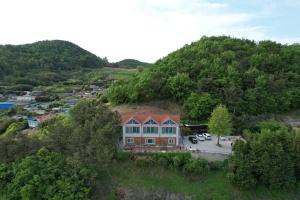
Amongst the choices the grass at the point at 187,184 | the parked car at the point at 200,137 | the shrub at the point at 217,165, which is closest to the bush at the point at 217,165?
the shrub at the point at 217,165

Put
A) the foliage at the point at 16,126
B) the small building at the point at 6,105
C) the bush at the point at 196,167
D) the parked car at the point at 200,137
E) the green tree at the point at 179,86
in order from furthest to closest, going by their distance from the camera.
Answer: the small building at the point at 6,105 < the green tree at the point at 179,86 < the foliage at the point at 16,126 < the parked car at the point at 200,137 < the bush at the point at 196,167

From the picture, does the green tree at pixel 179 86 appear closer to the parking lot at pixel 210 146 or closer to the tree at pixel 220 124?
the parking lot at pixel 210 146

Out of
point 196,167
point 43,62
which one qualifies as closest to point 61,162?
point 196,167

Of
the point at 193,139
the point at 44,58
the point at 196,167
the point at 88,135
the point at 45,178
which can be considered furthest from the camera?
the point at 44,58

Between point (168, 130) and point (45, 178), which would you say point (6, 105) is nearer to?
point (45, 178)

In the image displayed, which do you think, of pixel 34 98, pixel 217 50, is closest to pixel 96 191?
pixel 217 50
